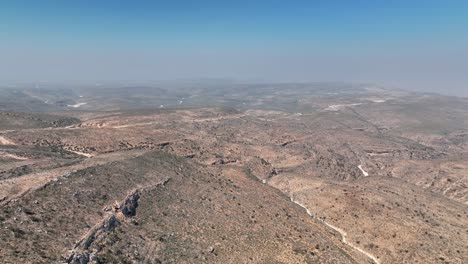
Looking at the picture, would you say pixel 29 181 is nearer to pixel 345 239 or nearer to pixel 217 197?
pixel 217 197

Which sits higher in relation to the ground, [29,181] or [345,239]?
[29,181]

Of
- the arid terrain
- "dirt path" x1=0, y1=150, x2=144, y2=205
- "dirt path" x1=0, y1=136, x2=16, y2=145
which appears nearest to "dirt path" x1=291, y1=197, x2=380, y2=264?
the arid terrain

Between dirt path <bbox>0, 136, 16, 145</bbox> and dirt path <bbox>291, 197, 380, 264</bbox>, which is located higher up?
dirt path <bbox>0, 136, 16, 145</bbox>

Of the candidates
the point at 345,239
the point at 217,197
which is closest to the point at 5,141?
the point at 217,197

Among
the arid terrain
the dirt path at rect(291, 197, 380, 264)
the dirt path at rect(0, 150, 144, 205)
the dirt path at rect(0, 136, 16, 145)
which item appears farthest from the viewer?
the dirt path at rect(0, 136, 16, 145)

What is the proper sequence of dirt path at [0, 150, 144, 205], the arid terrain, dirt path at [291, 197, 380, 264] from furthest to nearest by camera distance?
1. dirt path at [291, 197, 380, 264]
2. dirt path at [0, 150, 144, 205]
3. the arid terrain

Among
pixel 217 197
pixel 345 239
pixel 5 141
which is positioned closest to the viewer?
pixel 345 239

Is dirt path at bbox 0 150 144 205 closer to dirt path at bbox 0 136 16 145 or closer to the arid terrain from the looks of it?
the arid terrain

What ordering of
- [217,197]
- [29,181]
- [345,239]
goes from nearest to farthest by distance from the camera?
1. [29,181]
2. [345,239]
3. [217,197]

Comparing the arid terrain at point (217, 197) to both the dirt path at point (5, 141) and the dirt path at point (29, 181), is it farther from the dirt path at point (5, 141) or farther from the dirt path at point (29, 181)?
the dirt path at point (5, 141)
